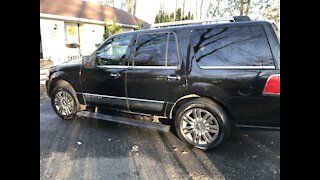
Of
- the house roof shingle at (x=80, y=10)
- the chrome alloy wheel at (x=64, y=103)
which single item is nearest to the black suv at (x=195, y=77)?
the chrome alloy wheel at (x=64, y=103)

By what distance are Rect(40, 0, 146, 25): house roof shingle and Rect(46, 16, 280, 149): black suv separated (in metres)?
14.3

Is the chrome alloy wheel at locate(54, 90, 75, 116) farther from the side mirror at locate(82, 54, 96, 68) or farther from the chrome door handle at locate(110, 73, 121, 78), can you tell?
the chrome door handle at locate(110, 73, 121, 78)

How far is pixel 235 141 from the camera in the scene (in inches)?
165

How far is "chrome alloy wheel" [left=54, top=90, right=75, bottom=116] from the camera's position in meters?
5.17

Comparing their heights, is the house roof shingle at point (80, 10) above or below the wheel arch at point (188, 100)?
above

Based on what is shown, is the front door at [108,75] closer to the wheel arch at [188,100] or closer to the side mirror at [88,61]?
the side mirror at [88,61]

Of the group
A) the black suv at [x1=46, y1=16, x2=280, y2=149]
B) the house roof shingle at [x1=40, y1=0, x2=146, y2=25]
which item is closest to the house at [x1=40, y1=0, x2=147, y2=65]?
the house roof shingle at [x1=40, y1=0, x2=146, y2=25]

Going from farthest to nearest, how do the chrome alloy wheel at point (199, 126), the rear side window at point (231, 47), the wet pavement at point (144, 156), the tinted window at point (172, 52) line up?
1. the tinted window at point (172, 52)
2. the chrome alloy wheel at point (199, 126)
3. the rear side window at point (231, 47)
4. the wet pavement at point (144, 156)

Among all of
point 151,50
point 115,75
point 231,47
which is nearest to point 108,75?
point 115,75

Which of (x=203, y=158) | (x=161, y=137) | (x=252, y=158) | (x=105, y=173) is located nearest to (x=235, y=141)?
(x=252, y=158)

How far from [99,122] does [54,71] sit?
56.7 inches

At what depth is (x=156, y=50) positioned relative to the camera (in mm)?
4148

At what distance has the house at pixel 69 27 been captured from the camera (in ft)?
55.1
